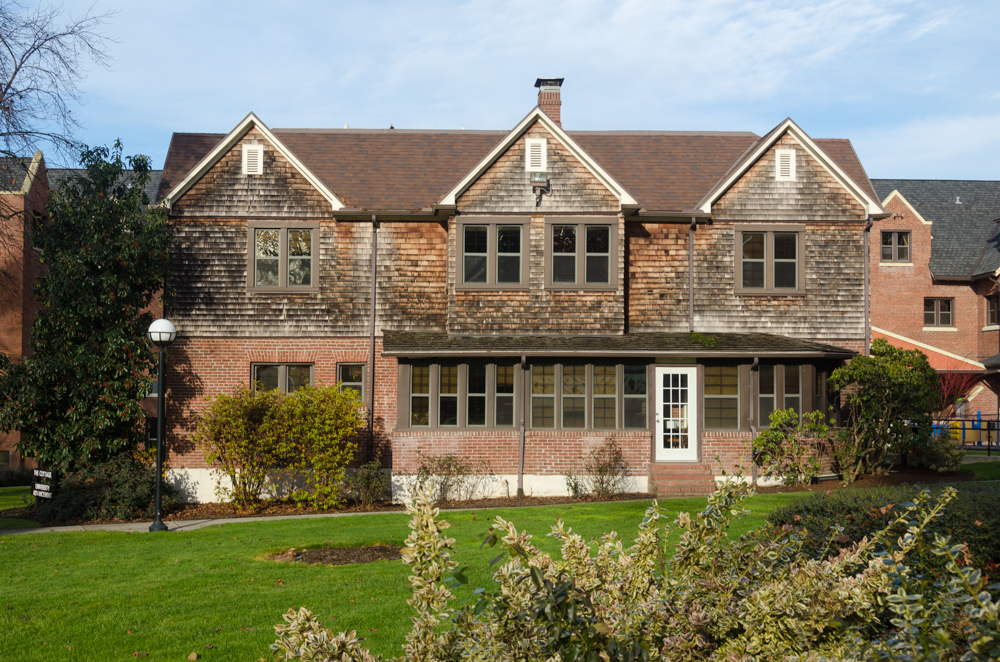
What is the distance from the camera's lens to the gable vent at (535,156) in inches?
787

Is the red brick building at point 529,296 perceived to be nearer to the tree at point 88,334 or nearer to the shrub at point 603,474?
the shrub at point 603,474

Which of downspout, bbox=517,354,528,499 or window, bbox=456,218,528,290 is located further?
window, bbox=456,218,528,290

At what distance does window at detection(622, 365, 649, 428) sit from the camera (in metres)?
19.6

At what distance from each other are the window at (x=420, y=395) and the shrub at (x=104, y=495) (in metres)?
5.88

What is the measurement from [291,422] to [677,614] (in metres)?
15.0

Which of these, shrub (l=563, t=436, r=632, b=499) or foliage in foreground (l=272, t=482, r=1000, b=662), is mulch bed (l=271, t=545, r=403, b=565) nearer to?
shrub (l=563, t=436, r=632, b=499)

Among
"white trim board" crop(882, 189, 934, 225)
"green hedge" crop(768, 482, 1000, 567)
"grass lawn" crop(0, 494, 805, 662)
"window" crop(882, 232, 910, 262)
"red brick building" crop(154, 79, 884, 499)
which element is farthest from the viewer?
"window" crop(882, 232, 910, 262)

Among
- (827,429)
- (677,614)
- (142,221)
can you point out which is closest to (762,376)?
(827,429)

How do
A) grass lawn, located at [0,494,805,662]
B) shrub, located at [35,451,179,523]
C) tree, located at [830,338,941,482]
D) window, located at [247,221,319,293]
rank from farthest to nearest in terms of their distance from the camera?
window, located at [247,221,319,293] → tree, located at [830,338,941,482] → shrub, located at [35,451,179,523] → grass lawn, located at [0,494,805,662]

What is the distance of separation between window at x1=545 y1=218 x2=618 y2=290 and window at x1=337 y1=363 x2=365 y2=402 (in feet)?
17.0

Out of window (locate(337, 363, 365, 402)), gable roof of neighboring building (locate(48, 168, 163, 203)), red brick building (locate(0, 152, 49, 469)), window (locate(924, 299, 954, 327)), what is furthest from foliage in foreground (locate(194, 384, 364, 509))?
window (locate(924, 299, 954, 327))

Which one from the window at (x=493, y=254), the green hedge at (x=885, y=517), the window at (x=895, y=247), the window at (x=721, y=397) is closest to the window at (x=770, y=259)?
the window at (x=721, y=397)

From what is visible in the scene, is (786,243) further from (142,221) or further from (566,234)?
(142,221)

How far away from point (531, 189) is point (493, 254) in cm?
185
